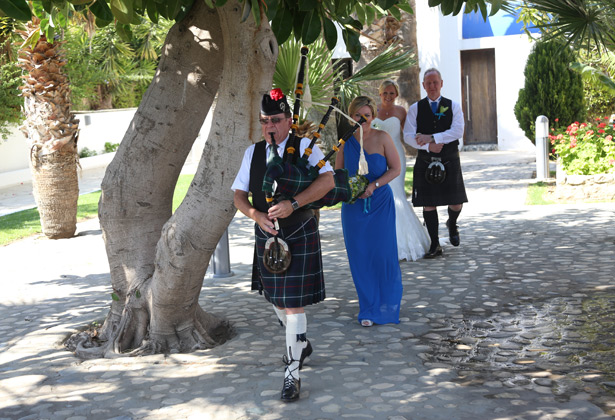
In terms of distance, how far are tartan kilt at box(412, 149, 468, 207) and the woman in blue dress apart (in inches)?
78.4

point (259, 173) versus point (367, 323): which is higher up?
point (259, 173)

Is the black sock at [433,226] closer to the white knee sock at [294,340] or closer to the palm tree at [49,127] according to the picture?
the white knee sock at [294,340]

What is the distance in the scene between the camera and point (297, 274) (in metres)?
4.71

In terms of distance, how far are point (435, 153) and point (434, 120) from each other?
1.22 ft

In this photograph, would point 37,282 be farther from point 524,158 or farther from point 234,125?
point 524,158

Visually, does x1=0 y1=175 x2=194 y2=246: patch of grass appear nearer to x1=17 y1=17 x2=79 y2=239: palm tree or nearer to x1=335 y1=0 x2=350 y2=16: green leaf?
x1=17 y1=17 x2=79 y2=239: palm tree

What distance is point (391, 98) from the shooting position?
26.5ft

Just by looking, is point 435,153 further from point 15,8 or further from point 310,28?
point 15,8

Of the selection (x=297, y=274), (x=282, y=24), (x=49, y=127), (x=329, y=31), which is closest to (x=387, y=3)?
(x=329, y=31)

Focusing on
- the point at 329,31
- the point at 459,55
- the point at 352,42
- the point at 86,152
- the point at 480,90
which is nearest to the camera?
the point at 329,31

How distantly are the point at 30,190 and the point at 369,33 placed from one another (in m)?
10.5

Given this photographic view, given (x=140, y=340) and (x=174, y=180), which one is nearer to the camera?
(x=140, y=340)

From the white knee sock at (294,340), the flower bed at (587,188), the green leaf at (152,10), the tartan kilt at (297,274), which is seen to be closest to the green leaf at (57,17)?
the green leaf at (152,10)

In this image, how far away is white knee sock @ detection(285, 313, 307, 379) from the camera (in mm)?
4488
